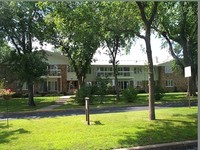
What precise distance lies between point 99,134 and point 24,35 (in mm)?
19774

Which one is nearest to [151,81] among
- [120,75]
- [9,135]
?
[9,135]

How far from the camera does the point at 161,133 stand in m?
10.0

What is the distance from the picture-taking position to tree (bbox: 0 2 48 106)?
86.3 ft

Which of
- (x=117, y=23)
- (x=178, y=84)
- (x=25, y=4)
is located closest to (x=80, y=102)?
(x=25, y=4)

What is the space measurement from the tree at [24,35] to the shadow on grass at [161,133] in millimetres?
16800

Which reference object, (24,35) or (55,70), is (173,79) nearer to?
(55,70)

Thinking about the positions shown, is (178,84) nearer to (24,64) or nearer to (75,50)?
(75,50)

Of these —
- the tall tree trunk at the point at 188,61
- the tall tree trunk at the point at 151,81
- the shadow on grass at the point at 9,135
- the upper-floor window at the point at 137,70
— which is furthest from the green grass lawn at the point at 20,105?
the upper-floor window at the point at 137,70

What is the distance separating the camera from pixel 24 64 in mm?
26266

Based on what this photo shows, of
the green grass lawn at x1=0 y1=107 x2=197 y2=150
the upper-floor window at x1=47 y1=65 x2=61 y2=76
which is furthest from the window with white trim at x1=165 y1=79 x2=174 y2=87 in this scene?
the green grass lawn at x1=0 y1=107 x2=197 y2=150

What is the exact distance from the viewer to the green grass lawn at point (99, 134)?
8.87 m

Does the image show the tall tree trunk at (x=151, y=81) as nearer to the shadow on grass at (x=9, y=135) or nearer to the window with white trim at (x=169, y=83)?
the shadow on grass at (x=9, y=135)

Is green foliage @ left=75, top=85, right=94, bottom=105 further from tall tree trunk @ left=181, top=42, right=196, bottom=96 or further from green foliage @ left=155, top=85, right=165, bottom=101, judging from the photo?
tall tree trunk @ left=181, top=42, right=196, bottom=96

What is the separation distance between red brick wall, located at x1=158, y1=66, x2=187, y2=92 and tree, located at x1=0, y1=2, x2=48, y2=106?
34867 millimetres
